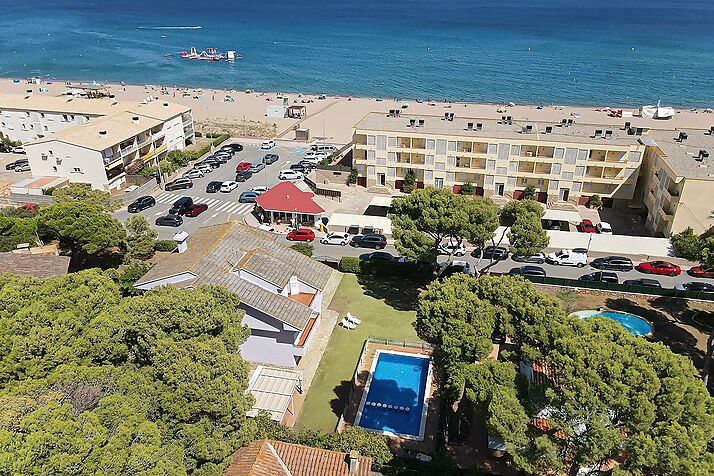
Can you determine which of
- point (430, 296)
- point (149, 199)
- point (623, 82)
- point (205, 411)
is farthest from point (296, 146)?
point (623, 82)

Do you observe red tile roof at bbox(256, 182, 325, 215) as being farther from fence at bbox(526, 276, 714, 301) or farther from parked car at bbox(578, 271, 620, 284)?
parked car at bbox(578, 271, 620, 284)

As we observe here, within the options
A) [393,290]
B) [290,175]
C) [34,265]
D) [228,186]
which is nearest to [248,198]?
[228,186]

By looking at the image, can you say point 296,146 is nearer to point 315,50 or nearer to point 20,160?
point 20,160

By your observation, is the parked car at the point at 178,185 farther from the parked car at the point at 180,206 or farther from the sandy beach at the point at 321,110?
the sandy beach at the point at 321,110

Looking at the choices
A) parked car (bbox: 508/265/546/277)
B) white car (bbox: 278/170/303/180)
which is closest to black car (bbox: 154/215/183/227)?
white car (bbox: 278/170/303/180)

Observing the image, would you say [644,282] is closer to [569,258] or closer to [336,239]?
[569,258]

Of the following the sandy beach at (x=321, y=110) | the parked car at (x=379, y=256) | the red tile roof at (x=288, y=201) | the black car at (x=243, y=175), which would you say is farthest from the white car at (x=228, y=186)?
the sandy beach at (x=321, y=110)
